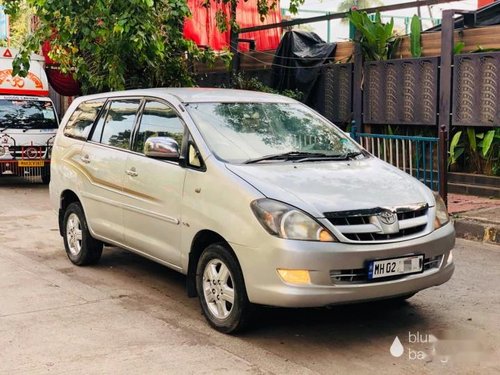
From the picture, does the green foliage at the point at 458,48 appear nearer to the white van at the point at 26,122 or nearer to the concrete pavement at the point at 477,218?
the concrete pavement at the point at 477,218

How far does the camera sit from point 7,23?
99.2 ft

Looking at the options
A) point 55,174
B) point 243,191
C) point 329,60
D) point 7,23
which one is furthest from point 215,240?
point 7,23

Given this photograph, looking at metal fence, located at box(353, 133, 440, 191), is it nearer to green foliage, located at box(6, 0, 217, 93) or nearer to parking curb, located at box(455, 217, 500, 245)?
parking curb, located at box(455, 217, 500, 245)

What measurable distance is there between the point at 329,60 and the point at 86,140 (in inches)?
277

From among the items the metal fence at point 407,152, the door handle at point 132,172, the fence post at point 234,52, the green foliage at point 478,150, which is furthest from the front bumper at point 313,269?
the fence post at point 234,52

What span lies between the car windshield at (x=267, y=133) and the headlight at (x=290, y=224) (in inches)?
29.5

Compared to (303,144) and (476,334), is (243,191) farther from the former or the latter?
(476,334)

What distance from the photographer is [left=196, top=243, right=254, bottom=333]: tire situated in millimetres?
4613

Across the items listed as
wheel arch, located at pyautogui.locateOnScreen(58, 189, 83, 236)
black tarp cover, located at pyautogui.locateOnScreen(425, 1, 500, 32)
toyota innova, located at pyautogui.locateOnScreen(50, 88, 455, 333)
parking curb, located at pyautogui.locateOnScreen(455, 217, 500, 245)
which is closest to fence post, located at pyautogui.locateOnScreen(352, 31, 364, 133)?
black tarp cover, located at pyautogui.locateOnScreen(425, 1, 500, 32)

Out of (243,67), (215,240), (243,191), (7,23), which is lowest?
(215,240)

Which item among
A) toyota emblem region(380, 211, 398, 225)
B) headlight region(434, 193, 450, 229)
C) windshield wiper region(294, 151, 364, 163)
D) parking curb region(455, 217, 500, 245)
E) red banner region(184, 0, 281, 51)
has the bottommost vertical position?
parking curb region(455, 217, 500, 245)

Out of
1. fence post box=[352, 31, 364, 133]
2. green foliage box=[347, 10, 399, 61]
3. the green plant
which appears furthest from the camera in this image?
fence post box=[352, 31, 364, 133]

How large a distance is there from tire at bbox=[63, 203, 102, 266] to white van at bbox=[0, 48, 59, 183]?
762 centimetres

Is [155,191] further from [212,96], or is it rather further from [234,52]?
[234,52]
